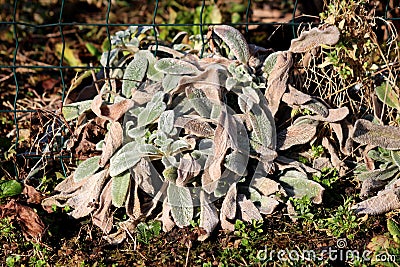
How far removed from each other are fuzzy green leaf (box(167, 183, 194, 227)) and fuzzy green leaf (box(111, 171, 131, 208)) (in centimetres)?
20

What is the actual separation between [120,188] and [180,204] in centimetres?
29

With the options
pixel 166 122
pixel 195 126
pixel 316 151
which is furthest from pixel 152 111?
pixel 316 151

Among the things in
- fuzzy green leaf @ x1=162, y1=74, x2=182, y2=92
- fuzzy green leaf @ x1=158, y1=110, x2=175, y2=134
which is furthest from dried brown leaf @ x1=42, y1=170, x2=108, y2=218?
fuzzy green leaf @ x1=162, y1=74, x2=182, y2=92

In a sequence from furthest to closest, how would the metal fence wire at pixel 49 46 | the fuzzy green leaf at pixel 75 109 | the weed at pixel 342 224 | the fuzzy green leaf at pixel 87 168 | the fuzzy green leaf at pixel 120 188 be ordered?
1. the metal fence wire at pixel 49 46
2. the fuzzy green leaf at pixel 75 109
3. the fuzzy green leaf at pixel 87 168
4. the fuzzy green leaf at pixel 120 188
5. the weed at pixel 342 224

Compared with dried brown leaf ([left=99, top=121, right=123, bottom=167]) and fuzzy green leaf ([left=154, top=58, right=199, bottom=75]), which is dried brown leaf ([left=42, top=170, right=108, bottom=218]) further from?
fuzzy green leaf ([left=154, top=58, right=199, bottom=75])

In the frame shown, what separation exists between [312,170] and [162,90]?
846 millimetres

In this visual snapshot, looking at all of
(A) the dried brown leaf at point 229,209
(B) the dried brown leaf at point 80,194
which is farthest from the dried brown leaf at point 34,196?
(A) the dried brown leaf at point 229,209

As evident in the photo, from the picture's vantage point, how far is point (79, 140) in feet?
9.90

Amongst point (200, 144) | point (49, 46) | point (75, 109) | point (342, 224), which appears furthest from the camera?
point (49, 46)

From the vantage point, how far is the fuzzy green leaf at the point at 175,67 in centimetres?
279

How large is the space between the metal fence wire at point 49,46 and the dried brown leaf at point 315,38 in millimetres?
211

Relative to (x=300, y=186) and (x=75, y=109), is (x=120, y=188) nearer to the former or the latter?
(x=75, y=109)

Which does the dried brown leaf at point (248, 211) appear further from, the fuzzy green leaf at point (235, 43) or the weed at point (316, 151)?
the fuzzy green leaf at point (235, 43)

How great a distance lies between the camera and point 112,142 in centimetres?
276
